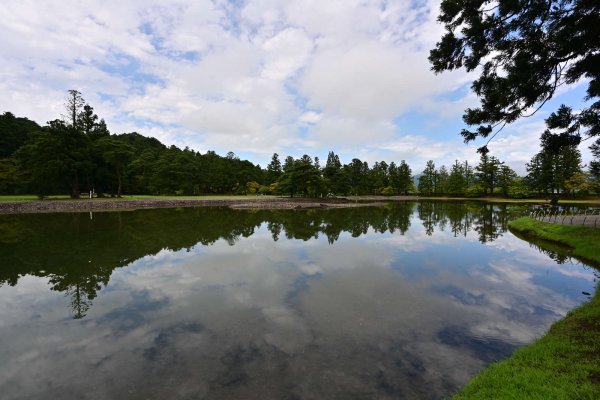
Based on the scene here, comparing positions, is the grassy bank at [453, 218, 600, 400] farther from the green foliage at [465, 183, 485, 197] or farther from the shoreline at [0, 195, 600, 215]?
the green foliage at [465, 183, 485, 197]

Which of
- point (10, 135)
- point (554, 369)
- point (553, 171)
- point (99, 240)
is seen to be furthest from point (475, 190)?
point (10, 135)

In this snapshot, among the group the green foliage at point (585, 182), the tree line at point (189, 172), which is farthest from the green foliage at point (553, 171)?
the green foliage at point (585, 182)

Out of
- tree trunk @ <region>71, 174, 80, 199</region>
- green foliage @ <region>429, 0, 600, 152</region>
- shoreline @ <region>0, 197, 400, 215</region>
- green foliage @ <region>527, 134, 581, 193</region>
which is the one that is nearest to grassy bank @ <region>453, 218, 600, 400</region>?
green foliage @ <region>429, 0, 600, 152</region>

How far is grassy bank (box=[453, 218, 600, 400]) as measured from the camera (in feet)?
12.0

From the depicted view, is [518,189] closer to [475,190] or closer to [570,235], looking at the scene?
[475,190]

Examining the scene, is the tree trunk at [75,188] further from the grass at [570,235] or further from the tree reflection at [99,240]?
the grass at [570,235]

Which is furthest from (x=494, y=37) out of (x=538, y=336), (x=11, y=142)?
(x=11, y=142)

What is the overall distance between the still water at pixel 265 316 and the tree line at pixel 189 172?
4.76m

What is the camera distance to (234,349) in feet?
18.7

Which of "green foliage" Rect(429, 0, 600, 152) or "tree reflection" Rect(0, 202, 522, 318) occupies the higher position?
"green foliage" Rect(429, 0, 600, 152)

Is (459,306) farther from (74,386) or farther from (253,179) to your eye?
(253,179)

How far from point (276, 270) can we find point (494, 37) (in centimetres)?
932

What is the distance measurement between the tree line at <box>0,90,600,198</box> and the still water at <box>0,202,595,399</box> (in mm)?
4755

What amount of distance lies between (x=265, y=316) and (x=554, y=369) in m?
Answer: 5.40
